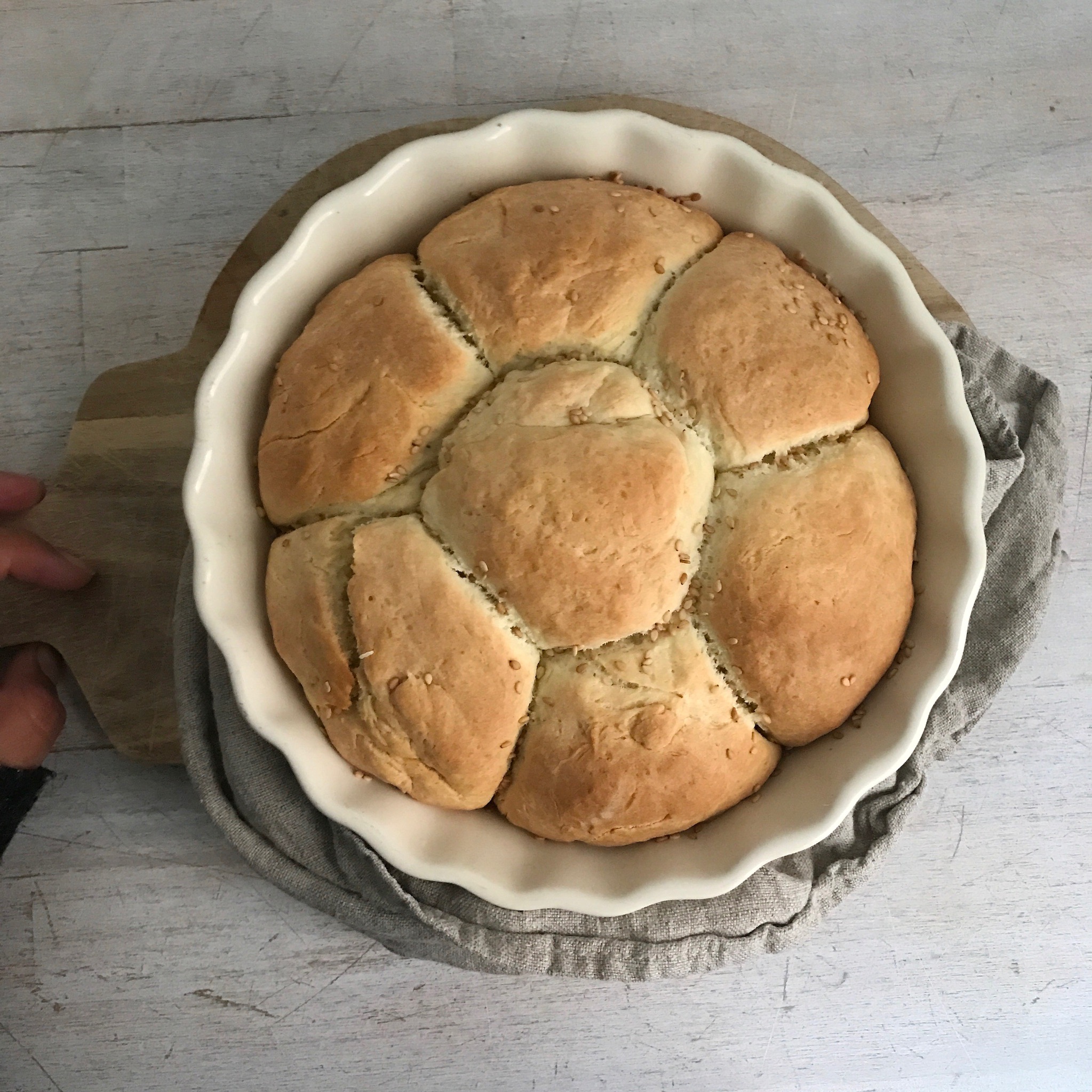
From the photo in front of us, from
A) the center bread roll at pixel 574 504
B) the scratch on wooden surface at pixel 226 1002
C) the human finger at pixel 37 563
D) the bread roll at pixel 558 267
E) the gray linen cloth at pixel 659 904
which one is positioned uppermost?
the bread roll at pixel 558 267

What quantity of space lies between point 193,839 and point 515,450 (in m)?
1.39

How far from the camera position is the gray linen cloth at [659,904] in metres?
1.97

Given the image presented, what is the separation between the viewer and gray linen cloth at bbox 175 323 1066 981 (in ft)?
6.48

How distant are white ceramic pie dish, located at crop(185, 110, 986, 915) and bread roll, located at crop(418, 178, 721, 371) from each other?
0.41ft

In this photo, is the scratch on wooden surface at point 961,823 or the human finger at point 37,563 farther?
the scratch on wooden surface at point 961,823

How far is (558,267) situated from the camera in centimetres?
163

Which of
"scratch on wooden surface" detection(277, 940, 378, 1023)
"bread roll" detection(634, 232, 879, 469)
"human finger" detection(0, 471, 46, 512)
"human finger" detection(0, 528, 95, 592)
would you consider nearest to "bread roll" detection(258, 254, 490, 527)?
"bread roll" detection(634, 232, 879, 469)

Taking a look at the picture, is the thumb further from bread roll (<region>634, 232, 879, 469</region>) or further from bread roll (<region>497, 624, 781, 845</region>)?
bread roll (<region>634, 232, 879, 469</region>)

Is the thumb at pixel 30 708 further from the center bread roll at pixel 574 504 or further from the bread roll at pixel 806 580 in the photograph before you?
the bread roll at pixel 806 580

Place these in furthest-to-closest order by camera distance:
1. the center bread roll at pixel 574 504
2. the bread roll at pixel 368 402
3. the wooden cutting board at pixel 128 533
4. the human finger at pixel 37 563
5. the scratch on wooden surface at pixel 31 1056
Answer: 1. the scratch on wooden surface at pixel 31 1056
2. the wooden cutting board at pixel 128 533
3. the human finger at pixel 37 563
4. the bread roll at pixel 368 402
5. the center bread roll at pixel 574 504

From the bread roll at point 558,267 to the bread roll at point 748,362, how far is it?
0.06 m

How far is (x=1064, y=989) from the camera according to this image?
89.3 inches

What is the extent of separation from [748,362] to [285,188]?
1.30 m

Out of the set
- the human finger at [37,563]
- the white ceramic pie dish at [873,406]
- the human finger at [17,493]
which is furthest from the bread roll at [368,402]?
the human finger at [17,493]
